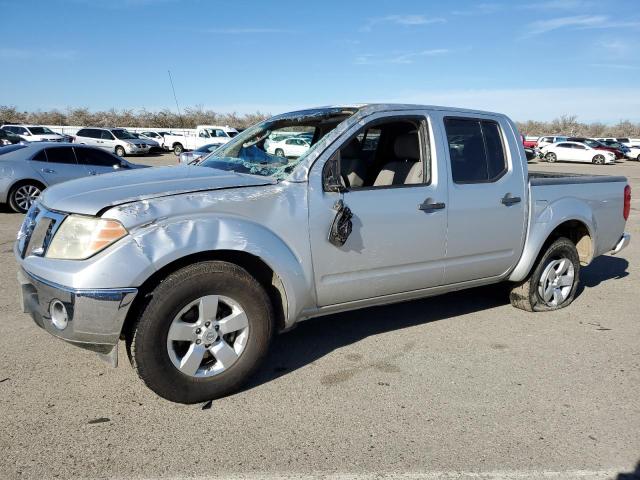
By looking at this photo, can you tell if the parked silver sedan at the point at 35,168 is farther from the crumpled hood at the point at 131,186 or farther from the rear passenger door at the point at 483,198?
the rear passenger door at the point at 483,198

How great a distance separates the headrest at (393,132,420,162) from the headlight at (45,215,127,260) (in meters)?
2.37

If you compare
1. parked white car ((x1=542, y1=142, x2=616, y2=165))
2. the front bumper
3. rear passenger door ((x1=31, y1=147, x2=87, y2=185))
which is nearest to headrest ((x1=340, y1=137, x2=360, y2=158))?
the front bumper

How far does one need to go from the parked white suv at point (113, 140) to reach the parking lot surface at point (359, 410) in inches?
1128

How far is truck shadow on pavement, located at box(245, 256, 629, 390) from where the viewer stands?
155 inches

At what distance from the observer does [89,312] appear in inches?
115

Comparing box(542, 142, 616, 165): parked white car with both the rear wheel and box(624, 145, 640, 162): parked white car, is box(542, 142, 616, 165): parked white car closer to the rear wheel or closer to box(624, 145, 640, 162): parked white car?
box(624, 145, 640, 162): parked white car

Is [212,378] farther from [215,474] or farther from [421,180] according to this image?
[421,180]

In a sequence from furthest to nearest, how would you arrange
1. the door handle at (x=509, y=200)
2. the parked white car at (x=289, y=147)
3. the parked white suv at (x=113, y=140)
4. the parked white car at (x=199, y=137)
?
the parked white car at (x=199, y=137) < the parked white suv at (x=113, y=140) < the door handle at (x=509, y=200) < the parked white car at (x=289, y=147)

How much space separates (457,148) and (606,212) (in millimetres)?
2154

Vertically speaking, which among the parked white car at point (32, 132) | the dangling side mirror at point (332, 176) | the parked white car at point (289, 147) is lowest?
the dangling side mirror at point (332, 176)

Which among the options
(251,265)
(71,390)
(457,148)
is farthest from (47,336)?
(457,148)

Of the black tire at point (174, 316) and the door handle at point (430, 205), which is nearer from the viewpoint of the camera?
the black tire at point (174, 316)

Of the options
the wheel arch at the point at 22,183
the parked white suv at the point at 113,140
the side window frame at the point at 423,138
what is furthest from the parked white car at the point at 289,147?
the parked white suv at the point at 113,140

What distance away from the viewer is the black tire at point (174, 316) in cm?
301
